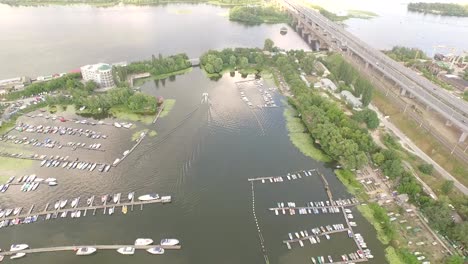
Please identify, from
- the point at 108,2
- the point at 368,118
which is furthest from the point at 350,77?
the point at 108,2

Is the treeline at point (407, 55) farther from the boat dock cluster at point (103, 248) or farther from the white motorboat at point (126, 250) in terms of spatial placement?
the white motorboat at point (126, 250)

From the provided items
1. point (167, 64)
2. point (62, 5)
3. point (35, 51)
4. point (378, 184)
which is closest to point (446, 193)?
point (378, 184)

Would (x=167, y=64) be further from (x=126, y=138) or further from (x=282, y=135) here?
(x=282, y=135)

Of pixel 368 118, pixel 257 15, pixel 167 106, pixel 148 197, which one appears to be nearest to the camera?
pixel 148 197

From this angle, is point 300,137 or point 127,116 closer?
point 300,137

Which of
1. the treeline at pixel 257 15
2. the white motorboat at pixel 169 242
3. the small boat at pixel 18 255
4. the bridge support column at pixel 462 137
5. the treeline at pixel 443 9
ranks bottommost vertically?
the small boat at pixel 18 255

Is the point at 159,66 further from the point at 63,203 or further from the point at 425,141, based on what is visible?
the point at 425,141

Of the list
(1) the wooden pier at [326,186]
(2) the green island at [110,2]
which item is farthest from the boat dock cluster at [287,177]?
(2) the green island at [110,2]

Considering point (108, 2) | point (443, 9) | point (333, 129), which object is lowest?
point (333, 129)
